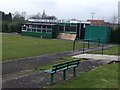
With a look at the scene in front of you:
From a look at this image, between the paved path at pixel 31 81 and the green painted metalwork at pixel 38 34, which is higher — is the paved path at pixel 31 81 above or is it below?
above

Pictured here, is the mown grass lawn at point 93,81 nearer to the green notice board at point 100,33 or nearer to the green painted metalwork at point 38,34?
the green notice board at point 100,33

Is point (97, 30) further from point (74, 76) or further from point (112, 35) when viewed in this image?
point (74, 76)

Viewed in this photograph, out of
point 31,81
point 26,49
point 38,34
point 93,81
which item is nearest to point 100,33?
point 38,34

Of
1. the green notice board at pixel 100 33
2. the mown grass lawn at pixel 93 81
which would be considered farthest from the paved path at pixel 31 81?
the green notice board at pixel 100 33

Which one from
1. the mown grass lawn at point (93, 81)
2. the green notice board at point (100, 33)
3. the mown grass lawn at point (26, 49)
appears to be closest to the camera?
the mown grass lawn at point (93, 81)

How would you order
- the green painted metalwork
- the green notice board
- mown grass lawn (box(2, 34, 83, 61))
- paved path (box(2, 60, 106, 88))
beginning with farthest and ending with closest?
1. the green painted metalwork
2. the green notice board
3. mown grass lawn (box(2, 34, 83, 61))
4. paved path (box(2, 60, 106, 88))

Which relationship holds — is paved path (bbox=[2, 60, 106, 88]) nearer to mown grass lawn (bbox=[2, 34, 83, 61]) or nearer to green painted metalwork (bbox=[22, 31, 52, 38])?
mown grass lawn (bbox=[2, 34, 83, 61])

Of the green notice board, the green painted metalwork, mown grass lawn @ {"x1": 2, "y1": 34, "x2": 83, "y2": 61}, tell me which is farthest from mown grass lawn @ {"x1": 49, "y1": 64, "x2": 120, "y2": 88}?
the green painted metalwork

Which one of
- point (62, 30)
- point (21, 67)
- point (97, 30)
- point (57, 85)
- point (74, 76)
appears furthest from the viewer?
point (62, 30)

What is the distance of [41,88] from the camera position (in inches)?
430

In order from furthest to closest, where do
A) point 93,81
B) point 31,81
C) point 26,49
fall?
point 26,49
point 93,81
point 31,81

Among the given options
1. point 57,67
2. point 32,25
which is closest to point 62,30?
point 32,25

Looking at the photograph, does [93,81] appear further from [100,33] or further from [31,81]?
[100,33]

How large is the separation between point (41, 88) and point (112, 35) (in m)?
39.7
